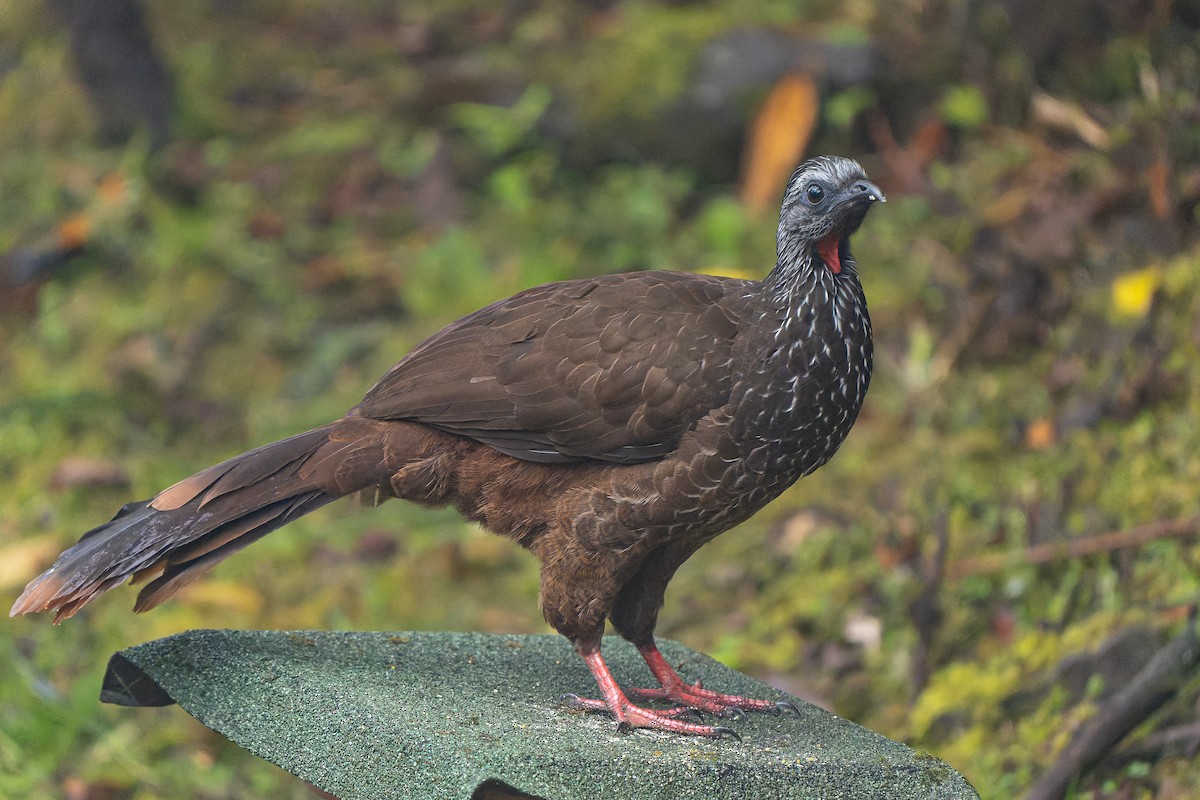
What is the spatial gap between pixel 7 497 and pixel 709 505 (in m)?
4.80

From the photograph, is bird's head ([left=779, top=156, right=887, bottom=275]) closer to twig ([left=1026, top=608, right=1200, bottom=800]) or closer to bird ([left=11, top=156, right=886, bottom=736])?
bird ([left=11, top=156, right=886, bottom=736])

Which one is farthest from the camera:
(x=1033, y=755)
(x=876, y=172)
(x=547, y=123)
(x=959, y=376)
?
(x=547, y=123)

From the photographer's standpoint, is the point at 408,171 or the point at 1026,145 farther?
the point at 408,171

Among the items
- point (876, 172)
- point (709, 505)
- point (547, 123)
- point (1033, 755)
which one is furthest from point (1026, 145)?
point (709, 505)

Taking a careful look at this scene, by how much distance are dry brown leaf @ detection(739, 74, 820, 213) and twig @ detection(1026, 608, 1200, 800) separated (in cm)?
418

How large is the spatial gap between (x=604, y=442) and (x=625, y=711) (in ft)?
2.29

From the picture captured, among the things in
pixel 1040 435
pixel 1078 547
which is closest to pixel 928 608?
pixel 1078 547

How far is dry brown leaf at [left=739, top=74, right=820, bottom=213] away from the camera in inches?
309

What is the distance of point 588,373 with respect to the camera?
12.3ft

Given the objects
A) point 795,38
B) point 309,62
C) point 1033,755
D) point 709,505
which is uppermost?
point 309,62

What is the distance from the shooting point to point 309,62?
10.3 m

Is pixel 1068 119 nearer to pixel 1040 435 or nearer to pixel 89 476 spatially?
pixel 1040 435

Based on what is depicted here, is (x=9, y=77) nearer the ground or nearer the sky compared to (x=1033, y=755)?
nearer the sky

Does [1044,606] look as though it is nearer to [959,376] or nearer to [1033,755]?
[1033,755]
